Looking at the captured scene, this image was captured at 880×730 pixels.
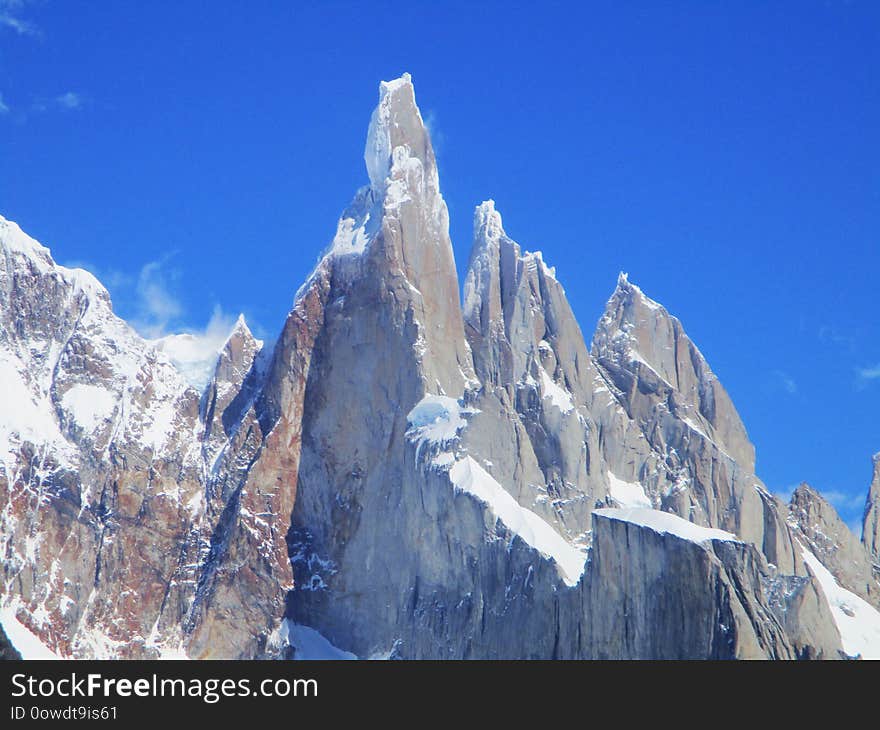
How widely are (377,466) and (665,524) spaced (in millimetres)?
33539

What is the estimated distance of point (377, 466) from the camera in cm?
14412

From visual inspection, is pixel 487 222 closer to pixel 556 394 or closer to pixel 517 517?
pixel 556 394

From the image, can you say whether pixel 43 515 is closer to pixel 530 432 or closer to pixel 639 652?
pixel 530 432

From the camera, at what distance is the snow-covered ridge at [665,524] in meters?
115

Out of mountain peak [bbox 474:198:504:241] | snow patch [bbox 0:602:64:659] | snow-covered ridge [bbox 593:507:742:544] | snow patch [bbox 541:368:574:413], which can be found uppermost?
mountain peak [bbox 474:198:504:241]

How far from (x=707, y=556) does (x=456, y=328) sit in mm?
44416

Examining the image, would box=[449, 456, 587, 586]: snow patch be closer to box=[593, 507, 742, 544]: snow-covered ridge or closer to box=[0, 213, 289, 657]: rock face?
box=[593, 507, 742, 544]: snow-covered ridge

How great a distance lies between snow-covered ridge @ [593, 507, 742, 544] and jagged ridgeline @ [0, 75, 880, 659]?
1509 millimetres

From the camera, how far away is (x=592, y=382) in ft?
525

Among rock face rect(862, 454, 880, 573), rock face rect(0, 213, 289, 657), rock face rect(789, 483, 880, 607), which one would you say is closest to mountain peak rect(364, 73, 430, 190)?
rock face rect(0, 213, 289, 657)

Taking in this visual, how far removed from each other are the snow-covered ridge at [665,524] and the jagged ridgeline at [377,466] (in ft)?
4.95

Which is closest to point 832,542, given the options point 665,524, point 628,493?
point 628,493

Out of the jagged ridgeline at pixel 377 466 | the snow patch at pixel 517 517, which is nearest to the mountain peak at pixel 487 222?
the jagged ridgeline at pixel 377 466

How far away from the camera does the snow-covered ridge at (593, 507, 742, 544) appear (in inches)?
4530
